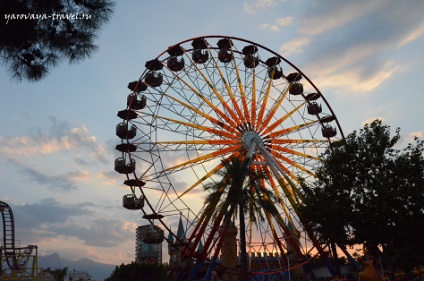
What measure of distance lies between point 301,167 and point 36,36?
24.3 metres

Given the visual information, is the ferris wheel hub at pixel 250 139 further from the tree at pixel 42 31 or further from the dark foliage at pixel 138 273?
the dark foliage at pixel 138 273

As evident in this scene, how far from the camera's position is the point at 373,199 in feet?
72.3

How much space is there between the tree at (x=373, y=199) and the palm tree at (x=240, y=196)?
2.61 meters

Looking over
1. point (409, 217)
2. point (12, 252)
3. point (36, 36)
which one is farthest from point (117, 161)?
point (36, 36)

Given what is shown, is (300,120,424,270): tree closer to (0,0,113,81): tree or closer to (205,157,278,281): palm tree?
(205,157,278,281): palm tree

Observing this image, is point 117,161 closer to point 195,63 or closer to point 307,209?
point 195,63

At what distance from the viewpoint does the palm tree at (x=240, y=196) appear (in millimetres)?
24344

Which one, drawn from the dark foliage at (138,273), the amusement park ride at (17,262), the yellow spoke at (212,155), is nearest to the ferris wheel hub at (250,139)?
the yellow spoke at (212,155)

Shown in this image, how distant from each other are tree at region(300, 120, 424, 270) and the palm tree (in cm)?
261

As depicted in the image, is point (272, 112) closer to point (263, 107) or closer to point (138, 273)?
point (263, 107)

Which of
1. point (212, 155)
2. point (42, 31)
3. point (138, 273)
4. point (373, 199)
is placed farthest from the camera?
point (138, 273)

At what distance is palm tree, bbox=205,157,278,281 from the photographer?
24.3 meters

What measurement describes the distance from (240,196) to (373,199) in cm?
729

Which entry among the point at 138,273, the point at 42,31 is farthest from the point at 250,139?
the point at 138,273
